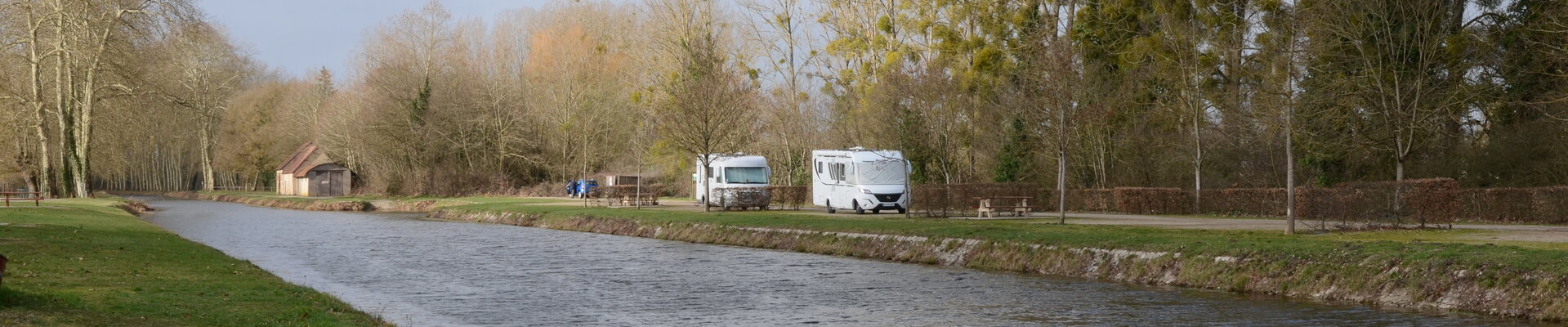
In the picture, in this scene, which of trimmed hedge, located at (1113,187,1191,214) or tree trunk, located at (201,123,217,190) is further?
tree trunk, located at (201,123,217,190)

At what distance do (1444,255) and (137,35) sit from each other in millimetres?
41559

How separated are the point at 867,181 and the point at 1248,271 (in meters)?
18.7

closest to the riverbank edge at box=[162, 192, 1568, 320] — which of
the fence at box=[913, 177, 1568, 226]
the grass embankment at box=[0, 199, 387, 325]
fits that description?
the fence at box=[913, 177, 1568, 226]

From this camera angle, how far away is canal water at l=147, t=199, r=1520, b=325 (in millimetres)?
14758

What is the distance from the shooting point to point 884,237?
26281mm

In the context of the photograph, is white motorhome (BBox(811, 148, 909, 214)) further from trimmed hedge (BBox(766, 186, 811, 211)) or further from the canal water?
the canal water

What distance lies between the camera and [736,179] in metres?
42.1

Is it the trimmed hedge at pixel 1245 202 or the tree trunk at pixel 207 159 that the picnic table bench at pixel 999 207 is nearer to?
the trimmed hedge at pixel 1245 202

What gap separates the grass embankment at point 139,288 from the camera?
11.3 meters

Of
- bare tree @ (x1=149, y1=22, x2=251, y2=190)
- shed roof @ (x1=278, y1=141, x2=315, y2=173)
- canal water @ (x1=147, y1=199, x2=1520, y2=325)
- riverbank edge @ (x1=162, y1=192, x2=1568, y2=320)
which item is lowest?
canal water @ (x1=147, y1=199, x2=1520, y2=325)

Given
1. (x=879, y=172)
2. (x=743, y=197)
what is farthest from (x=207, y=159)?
(x=879, y=172)

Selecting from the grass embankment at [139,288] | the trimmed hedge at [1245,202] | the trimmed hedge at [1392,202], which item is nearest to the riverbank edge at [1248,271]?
the trimmed hedge at [1392,202]

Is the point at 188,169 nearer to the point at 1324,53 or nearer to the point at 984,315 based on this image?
the point at 1324,53

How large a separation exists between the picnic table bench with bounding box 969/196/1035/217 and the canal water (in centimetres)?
623
